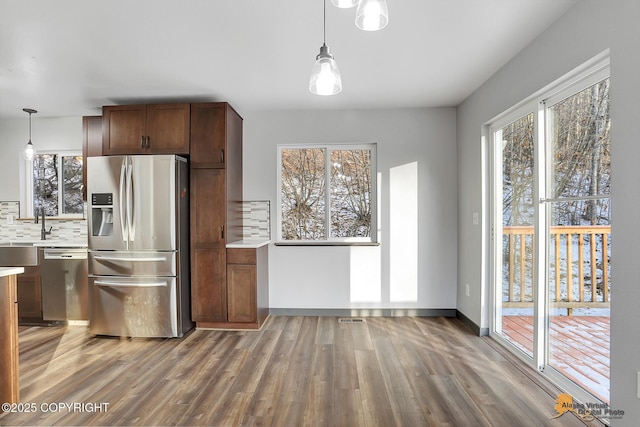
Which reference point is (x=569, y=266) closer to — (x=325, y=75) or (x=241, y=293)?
(x=325, y=75)

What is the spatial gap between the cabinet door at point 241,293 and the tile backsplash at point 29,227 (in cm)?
219

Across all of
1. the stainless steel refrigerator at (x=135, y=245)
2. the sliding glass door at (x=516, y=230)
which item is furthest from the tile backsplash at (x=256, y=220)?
the sliding glass door at (x=516, y=230)

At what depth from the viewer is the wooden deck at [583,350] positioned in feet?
6.52

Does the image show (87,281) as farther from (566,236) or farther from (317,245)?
(566,236)

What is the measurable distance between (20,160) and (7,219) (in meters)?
0.77

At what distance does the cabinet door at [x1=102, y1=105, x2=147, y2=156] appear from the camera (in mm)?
3510

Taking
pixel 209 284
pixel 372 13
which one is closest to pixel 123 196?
pixel 209 284

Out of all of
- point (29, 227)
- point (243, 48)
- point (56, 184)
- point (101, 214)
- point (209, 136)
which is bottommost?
point (29, 227)

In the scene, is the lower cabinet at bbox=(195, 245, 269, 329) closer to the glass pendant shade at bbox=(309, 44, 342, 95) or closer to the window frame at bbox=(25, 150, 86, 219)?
the window frame at bbox=(25, 150, 86, 219)

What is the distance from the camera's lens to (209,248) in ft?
11.5

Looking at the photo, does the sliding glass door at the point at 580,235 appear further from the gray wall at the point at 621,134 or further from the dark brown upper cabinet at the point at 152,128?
the dark brown upper cabinet at the point at 152,128

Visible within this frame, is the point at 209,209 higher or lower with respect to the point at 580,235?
higher
